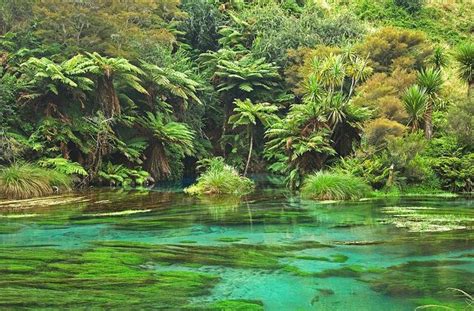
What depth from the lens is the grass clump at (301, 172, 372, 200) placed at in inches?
512

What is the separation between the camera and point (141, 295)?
14.1ft

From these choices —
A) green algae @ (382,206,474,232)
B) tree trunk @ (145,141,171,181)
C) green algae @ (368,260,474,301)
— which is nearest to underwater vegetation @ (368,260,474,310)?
green algae @ (368,260,474,301)

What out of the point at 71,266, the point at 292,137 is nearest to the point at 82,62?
the point at 292,137

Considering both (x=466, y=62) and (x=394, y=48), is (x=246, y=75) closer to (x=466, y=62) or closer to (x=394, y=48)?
(x=394, y=48)

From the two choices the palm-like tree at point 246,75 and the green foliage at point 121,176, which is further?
the palm-like tree at point 246,75

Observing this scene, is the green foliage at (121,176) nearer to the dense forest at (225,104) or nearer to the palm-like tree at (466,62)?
the dense forest at (225,104)

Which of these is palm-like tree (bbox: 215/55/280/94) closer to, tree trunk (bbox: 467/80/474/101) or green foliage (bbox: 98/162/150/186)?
green foliage (bbox: 98/162/150/186)

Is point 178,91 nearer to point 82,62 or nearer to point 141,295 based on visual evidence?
point 82,62

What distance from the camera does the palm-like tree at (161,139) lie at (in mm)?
19109

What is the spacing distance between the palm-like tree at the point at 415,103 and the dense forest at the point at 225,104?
36 millimetres

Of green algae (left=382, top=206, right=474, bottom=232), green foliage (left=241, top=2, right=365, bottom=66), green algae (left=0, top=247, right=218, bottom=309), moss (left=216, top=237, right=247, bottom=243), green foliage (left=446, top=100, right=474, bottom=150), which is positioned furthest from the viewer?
green foliage (left=241, top=2, right=365, bottom=66)

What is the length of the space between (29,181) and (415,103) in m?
10.7

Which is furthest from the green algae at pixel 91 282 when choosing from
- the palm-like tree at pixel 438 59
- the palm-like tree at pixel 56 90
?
the palm-like tree at pixel 438 59

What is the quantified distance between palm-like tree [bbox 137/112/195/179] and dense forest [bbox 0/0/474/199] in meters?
0.07
